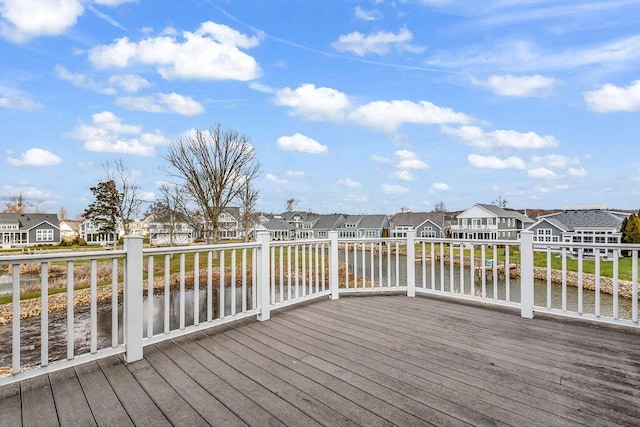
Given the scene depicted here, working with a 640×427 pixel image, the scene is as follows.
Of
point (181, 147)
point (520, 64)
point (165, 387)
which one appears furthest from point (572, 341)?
point (181, 147)

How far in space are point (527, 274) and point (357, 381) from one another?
2.65 m

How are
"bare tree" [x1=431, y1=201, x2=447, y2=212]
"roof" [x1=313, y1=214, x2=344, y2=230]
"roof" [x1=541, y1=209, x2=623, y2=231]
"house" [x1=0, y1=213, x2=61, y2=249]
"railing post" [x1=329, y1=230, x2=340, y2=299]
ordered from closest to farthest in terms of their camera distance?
"railing post" [x1=329, y1=230, x2=340, y2=299] → "roof" [x1=541, y1=209, x2=623, y2=231] → "house" [x1=0, y1=213, x2=61, y2=249] → "roof" [x1=313, y1=214, x2=344, y2=230] → "bare tree" [x1=431, y1=201, x2=447, y2=212]

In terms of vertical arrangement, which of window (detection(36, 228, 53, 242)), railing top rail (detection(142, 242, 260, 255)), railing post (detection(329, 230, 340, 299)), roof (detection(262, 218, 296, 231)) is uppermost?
railing top rail (detection(142, 242, 260, 255))

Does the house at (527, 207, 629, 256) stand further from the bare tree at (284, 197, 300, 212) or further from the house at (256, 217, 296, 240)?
the bare tree at (284, 197, 300, 212)

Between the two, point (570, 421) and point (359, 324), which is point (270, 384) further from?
point (570, 421)

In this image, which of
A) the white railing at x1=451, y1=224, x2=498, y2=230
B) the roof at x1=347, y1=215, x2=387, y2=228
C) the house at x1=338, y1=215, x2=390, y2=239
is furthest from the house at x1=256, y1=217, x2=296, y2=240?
the white railing at x1=451, y1=224, x2=498, y2=230

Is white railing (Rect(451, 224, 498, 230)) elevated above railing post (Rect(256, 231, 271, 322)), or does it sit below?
below

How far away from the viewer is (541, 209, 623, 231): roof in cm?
2067

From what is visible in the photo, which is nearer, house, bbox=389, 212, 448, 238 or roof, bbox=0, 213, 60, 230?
roof, bbox=0, 213, 60, 230

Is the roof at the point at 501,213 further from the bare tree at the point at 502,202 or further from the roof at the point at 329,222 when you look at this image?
the roof at the point at 329,222

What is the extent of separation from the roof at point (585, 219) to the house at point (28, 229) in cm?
4749

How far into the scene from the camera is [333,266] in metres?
→ 4.47

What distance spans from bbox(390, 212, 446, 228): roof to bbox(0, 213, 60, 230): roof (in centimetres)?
3862

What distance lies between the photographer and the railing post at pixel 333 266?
443 centimetres
